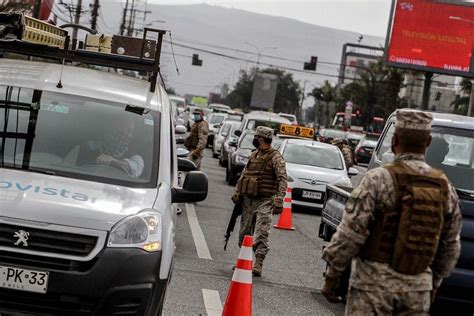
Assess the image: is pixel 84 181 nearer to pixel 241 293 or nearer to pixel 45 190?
pixel 45 190

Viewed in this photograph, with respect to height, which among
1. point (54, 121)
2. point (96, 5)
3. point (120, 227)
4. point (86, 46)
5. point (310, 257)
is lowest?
point (310, 257)

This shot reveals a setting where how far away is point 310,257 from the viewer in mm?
13930

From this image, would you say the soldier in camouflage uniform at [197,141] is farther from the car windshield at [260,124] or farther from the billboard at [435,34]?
the billboard at [435,34]

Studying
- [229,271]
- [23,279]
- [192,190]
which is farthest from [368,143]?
[23,279]

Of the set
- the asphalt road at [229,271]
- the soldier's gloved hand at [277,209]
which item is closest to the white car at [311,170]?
the asphalt road at [229,271]

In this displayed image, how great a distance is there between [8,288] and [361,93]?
101 meters

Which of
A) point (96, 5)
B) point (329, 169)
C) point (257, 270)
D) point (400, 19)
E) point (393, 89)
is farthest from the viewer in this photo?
point (393, 89)

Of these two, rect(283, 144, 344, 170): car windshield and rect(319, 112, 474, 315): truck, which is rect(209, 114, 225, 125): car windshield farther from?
rect(319, 112, 474, 315): truck

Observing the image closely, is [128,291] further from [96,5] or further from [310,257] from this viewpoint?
[96,5]

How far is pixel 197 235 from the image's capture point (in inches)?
578

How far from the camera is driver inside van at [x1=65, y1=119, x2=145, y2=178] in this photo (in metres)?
7.47

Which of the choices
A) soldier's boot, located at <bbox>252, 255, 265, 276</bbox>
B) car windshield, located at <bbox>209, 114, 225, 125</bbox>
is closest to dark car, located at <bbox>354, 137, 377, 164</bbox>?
car windshield, located at <bbox>209, 114, 225, 125</bbox>

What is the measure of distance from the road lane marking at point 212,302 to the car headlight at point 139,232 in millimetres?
2280

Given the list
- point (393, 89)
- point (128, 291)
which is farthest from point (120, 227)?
point (393, 89)
